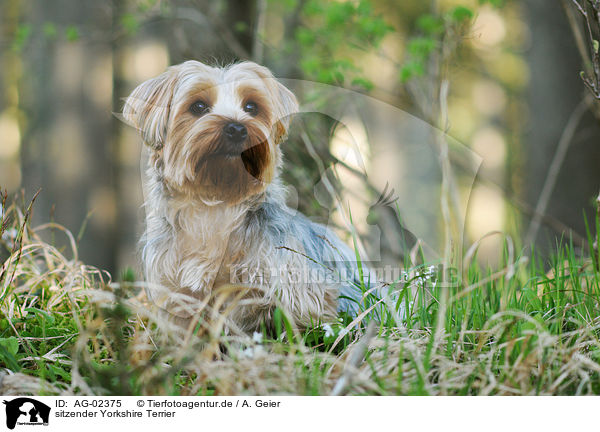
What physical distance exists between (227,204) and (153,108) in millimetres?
371

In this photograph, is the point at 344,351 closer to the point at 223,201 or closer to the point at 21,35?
the point at 223,201

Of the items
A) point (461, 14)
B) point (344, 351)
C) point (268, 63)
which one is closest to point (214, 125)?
point (344, 351)

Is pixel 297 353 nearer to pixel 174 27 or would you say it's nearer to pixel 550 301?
pixel 550 301

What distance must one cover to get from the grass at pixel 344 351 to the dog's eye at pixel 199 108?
21.2 inches

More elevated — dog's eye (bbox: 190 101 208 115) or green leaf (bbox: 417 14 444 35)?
green leaf (bbox: 417 14 444 35)

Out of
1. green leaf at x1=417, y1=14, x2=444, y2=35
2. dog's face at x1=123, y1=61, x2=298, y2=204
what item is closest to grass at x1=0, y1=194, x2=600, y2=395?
dog's face at x1=123, y1=61, x2=298, y2=204

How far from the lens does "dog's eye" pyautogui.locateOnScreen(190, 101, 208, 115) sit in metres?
1.55

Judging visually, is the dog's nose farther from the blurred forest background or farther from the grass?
the blurred forest background

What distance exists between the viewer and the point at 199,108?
1553 mm

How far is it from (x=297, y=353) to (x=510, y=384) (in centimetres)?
61
